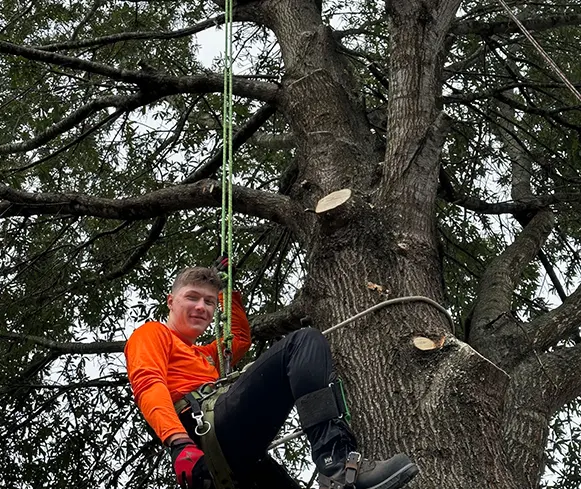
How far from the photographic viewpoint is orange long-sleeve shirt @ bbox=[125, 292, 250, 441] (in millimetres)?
3592

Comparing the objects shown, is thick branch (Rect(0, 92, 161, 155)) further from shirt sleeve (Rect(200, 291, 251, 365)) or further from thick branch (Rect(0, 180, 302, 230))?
shirt sleeve (Rect(200, 291, 251, 365))

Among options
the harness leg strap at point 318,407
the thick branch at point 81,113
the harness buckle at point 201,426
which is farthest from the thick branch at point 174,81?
the harness leg strap at point 318,407

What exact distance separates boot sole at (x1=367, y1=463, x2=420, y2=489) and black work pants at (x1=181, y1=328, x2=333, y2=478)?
41cm

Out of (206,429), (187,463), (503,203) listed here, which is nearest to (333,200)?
(206,429)

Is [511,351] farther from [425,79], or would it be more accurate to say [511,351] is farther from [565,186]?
[565,186]

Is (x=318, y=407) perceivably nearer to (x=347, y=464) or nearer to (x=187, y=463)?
(x=347, y=464)

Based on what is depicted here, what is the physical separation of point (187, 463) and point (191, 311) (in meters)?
0.87

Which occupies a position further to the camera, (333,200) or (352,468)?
(333,200)

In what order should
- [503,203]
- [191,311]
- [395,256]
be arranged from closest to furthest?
[191,311], [395,256], [503,203]

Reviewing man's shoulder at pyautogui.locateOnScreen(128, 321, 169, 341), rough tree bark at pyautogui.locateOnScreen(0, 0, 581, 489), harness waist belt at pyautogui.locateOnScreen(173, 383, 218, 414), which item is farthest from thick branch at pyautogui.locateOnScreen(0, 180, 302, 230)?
harness waist belt at pyautogui.locateOnScreen(173, 383, 218, 414)

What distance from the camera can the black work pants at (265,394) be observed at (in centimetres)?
350

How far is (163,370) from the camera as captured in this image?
383 cm

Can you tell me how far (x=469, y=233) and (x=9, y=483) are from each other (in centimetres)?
366

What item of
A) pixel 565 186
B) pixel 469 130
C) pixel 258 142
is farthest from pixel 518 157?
pixel 258 142
